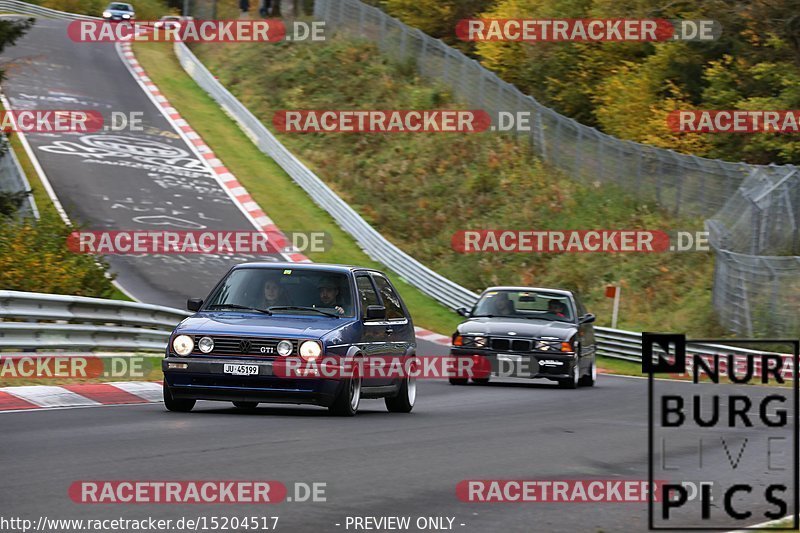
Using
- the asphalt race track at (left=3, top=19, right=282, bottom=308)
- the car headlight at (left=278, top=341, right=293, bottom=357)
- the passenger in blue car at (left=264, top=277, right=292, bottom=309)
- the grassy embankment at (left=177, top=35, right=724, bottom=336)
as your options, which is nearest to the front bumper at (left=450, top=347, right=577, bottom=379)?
the passenger in blue car at (left=264, top=277, right=292, bottom=309)

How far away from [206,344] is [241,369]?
42 centimetres

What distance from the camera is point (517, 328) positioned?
20.8 m

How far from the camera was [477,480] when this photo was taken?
31.2 feet

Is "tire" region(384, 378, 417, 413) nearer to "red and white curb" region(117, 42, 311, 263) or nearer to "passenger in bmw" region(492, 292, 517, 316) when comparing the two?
"passenger in bmw" region(492, 292, 517, 316)

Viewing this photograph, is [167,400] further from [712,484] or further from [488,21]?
[488,21]

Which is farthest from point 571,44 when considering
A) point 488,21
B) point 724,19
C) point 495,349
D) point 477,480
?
point 477,480

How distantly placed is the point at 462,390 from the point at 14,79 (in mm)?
34863

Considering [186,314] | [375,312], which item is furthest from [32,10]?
[375,312]

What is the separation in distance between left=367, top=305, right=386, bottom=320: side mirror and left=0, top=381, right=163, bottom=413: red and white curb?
2.81 metres

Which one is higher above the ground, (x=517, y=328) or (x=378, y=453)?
(x=378, y=453)

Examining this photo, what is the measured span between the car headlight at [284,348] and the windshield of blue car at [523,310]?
346 inches

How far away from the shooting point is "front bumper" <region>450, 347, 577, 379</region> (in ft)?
67.6

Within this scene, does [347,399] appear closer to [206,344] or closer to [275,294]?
[275,294]

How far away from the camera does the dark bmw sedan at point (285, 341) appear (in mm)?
13102
